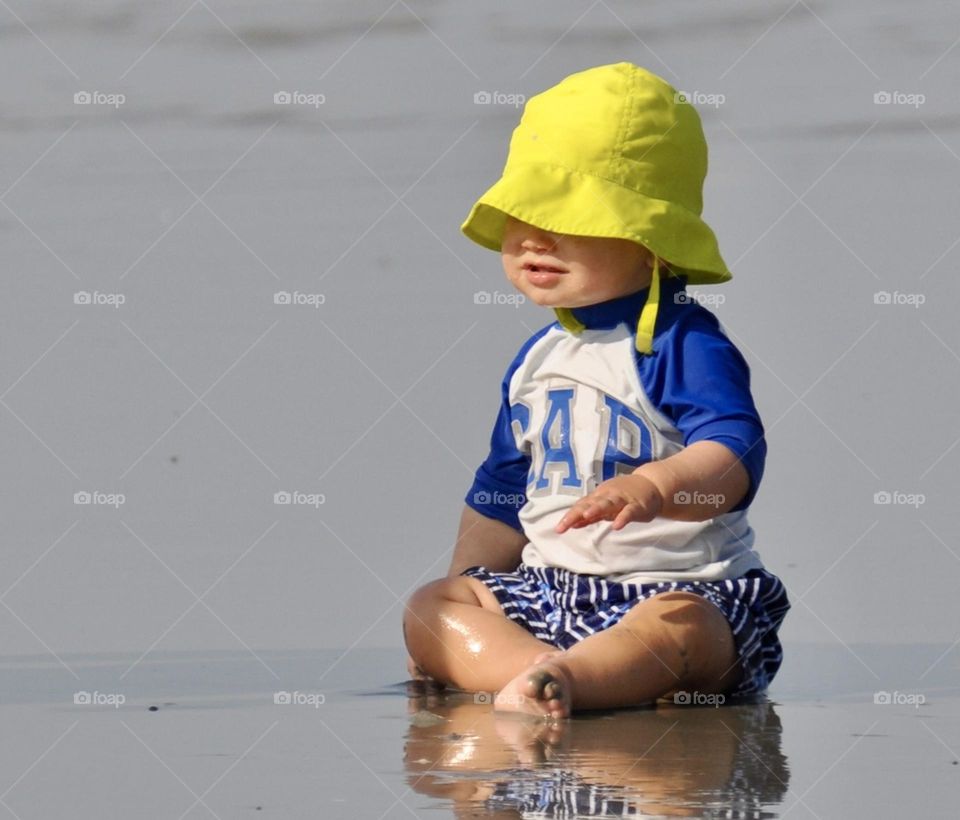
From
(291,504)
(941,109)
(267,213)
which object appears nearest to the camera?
(291,504)

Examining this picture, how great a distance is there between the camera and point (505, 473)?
290cm

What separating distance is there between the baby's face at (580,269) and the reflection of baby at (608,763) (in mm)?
654

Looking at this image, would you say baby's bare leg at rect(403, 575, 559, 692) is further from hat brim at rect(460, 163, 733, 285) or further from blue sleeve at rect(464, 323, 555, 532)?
hat brim at rect(460, 163, 733, 285)

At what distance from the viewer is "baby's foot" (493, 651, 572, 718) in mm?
2275

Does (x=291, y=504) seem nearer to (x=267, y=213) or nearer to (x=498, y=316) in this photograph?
(x=498, y=316)

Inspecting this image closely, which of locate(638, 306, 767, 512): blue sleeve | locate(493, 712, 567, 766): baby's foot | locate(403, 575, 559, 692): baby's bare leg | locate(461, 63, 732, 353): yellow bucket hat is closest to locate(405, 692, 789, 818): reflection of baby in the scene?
locate(493, 712, 567, 766): baby's foot

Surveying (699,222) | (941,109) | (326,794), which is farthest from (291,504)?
(941,109)

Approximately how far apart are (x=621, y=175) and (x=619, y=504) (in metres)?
0.63

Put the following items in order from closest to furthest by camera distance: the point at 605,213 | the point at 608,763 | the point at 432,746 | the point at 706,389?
the point at 608,763 → the point at 432,746 → the point at 706,389 → the point at 605,213

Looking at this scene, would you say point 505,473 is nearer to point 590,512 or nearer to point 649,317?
point 649,317

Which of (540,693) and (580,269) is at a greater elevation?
(580,269)

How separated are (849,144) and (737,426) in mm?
2697

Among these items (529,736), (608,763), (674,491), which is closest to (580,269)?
(674,491)

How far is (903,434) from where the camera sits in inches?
144
